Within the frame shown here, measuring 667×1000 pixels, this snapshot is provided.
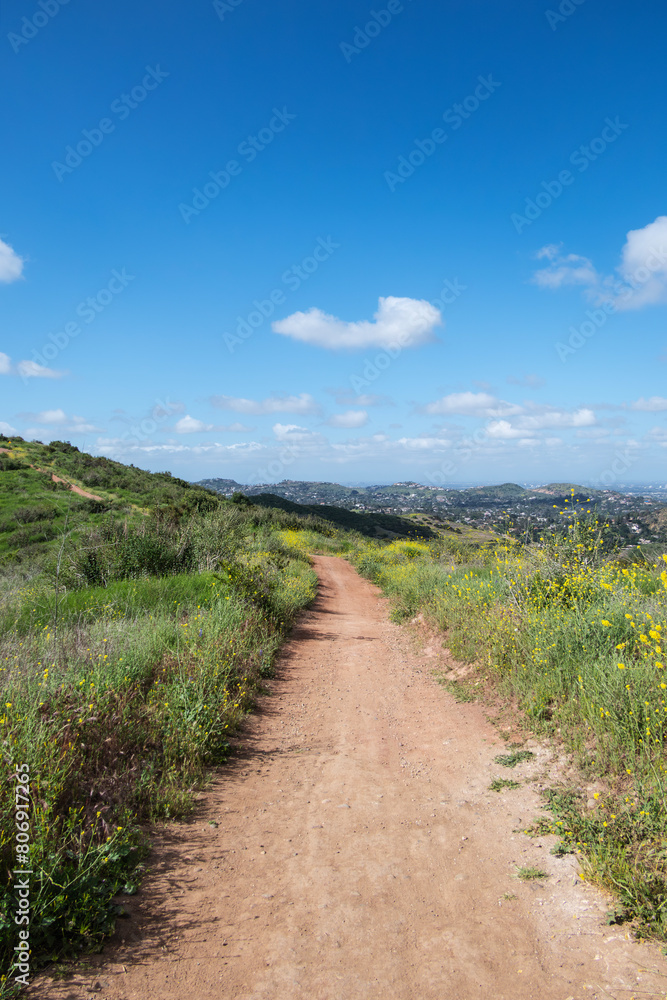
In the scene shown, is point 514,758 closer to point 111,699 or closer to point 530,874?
point 530,874

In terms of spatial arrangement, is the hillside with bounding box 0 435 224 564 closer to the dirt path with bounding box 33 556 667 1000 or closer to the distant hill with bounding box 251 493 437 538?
the dirt path with bounding box 33 556 667 1000

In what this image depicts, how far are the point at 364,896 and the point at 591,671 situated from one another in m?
2.92

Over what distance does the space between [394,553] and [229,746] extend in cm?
1745

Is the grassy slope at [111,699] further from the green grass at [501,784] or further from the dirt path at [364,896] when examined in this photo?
the green grass at [501,784]

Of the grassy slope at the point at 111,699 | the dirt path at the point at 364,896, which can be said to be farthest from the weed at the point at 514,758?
the grassy slope at the point at 111,699

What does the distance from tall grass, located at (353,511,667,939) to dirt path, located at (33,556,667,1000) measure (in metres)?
0.29

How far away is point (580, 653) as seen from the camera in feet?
17.2

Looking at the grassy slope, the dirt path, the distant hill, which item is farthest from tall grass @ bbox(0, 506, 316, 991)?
the distant hill

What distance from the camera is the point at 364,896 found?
3.26m

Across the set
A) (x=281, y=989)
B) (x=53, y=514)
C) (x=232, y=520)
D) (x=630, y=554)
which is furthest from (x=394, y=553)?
(x=281, y=989)

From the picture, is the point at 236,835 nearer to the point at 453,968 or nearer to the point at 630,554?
the point at 453,968

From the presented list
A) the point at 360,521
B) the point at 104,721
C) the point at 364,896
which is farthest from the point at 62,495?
the point at 360,521

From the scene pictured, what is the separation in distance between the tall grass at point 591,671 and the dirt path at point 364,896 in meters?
0.29

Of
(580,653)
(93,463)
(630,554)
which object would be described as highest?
(93,463)
